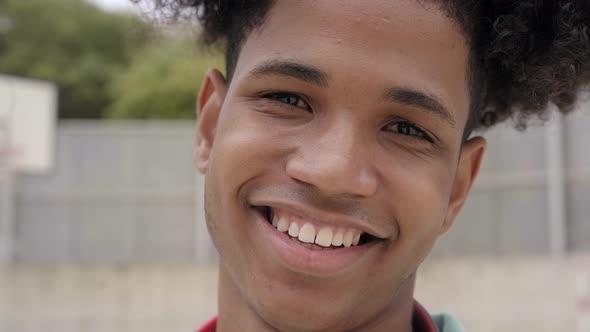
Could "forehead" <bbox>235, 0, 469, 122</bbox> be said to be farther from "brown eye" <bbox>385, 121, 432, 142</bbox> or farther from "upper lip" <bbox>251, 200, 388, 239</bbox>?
"upper lip" <bbox>251, 200, 388, 239</bbox>

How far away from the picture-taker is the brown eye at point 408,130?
1.90 m

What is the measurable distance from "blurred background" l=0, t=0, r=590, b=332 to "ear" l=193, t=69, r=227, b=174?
6.45 meters

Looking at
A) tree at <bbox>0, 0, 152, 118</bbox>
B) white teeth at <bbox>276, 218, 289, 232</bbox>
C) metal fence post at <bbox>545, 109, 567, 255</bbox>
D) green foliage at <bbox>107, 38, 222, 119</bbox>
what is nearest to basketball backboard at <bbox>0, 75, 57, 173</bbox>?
metal fence post at <bbox>545, 109, 567, 255</bbox>

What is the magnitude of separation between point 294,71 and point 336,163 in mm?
253

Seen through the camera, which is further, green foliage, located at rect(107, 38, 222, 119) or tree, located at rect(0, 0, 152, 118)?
tree, located at rect(0, 0, 152, 118)

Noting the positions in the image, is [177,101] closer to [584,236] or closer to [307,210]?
[584,236]

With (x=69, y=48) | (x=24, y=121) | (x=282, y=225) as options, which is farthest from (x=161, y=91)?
(x=282, y=225)

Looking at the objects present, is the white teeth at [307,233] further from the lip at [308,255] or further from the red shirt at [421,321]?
the red shirt at [421,321]

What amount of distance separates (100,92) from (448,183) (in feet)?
84.5

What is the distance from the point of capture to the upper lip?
5.91ft

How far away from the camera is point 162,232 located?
10438mm

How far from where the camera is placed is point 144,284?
9.88m

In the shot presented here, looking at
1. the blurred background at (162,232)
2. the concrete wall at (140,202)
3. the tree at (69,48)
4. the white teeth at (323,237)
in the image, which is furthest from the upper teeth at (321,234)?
the tree at (69,48)

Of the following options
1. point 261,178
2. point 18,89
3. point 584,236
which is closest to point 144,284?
point 18,89
